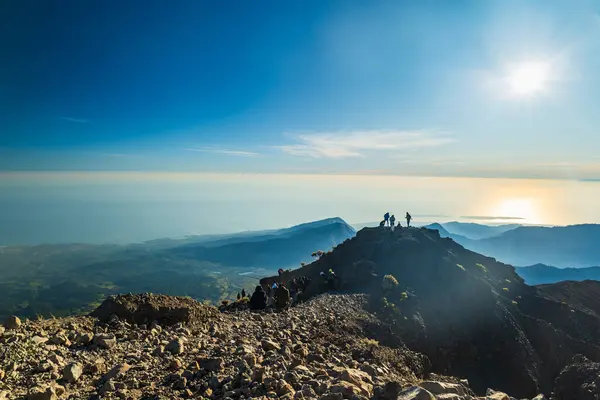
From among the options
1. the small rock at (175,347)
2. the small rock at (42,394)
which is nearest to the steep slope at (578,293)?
the small rock at (175,347)

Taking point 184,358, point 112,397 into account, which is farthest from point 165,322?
point 112,397

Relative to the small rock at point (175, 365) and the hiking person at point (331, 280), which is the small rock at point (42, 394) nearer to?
the small rock at point (175, 365)

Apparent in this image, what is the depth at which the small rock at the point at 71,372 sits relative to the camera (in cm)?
924

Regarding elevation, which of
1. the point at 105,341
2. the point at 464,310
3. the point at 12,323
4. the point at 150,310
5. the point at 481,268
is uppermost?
the point at 12,323

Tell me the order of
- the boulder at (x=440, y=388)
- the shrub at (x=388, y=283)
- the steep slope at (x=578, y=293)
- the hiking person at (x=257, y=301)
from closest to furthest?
the boulder at (x=440, y=388)
the hiking person at (x=257, y=301)
the shrub at (x=388, y=283)
the steep slope at (x=578, y=293)

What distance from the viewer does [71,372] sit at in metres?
9.27

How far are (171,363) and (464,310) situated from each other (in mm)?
36599

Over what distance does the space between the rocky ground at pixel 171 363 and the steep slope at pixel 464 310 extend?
61.5ft

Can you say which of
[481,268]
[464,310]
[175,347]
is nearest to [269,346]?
[175,347]

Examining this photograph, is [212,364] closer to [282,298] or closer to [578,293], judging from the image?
[282,298]

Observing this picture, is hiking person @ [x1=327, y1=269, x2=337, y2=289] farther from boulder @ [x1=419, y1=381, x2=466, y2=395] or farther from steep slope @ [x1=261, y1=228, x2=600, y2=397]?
boulder @ [x1=419, y1=381, x2=466, y2=395]

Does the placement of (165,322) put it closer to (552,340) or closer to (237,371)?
(237,371)

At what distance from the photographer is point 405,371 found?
1798 cm

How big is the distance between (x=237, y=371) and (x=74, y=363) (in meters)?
4.53
